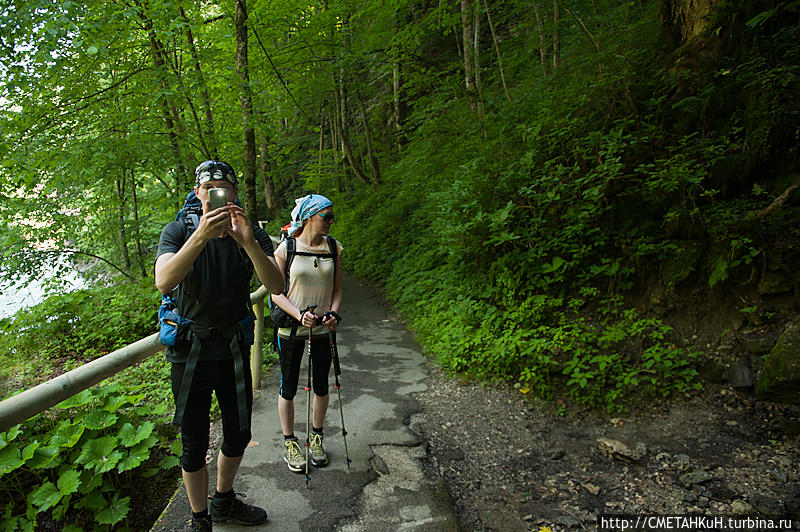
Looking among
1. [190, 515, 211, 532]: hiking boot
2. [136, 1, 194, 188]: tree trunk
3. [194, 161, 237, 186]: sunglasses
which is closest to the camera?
[194, 161, 237, 186]: sunglasses

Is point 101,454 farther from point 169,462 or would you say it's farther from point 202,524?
point 202,524

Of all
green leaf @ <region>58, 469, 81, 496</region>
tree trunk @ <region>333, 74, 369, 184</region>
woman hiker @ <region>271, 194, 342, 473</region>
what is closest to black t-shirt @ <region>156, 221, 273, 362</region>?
woman hiker @ <region>271, 194, 342, 473</region>

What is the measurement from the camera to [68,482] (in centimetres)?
270

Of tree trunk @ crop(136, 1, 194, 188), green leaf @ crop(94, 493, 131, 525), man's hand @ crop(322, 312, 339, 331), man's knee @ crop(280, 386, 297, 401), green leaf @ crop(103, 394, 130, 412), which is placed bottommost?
green leaf @ crop(94, 493, 131, 525)

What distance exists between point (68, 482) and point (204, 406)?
1.41 meters

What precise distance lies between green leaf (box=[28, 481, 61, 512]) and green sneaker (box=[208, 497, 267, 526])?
1.01 metres

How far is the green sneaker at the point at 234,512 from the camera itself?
2.49m

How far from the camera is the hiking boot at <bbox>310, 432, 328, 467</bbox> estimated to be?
3195 millimetres

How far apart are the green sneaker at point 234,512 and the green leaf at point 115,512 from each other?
0.82m

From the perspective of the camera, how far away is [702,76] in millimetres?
5242

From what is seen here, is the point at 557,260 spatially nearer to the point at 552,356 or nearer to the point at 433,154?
the point at 552,356

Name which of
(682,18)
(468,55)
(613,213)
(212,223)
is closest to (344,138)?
(468,55)

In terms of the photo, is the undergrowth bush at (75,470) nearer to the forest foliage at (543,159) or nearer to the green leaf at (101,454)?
the green leaf at (101,454)

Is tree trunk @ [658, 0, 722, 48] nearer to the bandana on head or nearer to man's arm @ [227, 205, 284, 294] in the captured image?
the bandana on head
